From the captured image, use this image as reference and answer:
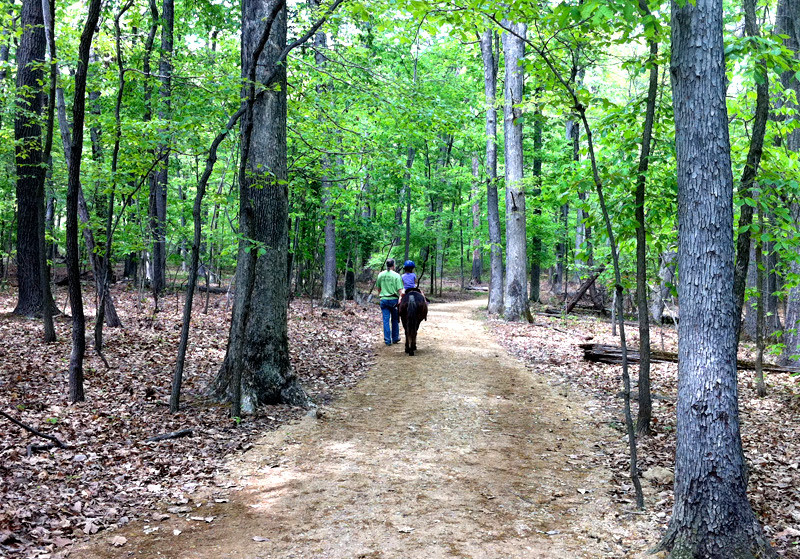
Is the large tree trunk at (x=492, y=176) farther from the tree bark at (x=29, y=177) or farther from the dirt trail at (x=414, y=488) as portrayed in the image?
the tree bark at (x=29, y=177)

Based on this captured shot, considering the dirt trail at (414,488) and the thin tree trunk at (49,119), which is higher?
the thin tree trunk at (49,119)

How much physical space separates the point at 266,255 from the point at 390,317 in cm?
578

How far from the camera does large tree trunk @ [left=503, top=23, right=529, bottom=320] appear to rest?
54.4 feet

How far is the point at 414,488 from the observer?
16.0 ft

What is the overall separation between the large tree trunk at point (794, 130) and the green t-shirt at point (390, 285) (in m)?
7.24

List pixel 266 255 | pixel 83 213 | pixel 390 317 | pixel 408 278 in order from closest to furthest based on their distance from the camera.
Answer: pixel 266 255, pixel 83 213, pixel 408 278, pixel 390 317

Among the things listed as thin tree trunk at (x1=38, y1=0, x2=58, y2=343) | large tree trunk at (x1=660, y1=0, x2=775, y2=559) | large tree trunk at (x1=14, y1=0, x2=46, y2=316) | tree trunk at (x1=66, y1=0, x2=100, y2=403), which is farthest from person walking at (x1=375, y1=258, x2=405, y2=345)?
large tree trunk at (x1=660, y1=0, x2=775, y2=559)

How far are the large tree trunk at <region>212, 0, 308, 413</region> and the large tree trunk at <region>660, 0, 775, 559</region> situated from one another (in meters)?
4.92

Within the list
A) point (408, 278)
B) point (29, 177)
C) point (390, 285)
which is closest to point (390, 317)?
point (390, 285)

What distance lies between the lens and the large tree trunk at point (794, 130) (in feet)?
25.9

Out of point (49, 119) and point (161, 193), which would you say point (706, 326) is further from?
point (161, 193)

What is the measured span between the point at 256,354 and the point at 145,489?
2695 mm

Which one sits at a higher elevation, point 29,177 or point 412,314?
point 29,177

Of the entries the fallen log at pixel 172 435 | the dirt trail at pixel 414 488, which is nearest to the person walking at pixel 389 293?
the dirt trail at pixel 414 488
